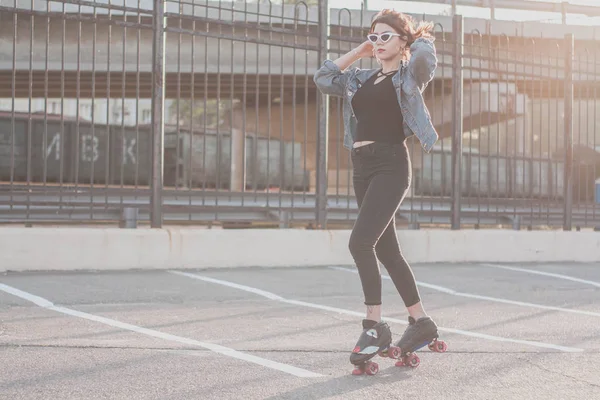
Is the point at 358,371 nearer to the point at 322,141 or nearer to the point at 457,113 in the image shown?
the point at 322,141

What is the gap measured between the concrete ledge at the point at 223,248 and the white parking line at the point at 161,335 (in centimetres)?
108

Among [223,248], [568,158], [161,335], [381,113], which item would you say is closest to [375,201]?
[381,113]

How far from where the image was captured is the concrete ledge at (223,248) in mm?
8867

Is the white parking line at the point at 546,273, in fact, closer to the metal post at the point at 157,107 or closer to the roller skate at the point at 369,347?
the metal post at the point at 157,107

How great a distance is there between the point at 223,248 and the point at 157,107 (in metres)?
1.60

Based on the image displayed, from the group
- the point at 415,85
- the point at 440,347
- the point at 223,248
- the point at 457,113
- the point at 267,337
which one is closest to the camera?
the point at 415,85

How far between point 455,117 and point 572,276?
2.47m

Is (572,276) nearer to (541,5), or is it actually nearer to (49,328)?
(49,328)

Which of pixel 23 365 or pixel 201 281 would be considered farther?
pixel 201 281

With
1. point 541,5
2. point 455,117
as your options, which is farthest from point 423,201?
point 541,5

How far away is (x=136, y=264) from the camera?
935cm

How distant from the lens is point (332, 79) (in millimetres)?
5215

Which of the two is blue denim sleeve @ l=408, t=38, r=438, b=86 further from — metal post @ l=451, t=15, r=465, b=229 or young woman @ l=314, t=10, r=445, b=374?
metal post @ l=451, t=15, r=465, b=229

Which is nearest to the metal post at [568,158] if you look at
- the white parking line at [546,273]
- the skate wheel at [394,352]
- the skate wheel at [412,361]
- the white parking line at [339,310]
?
the white parking line at [546,273]
